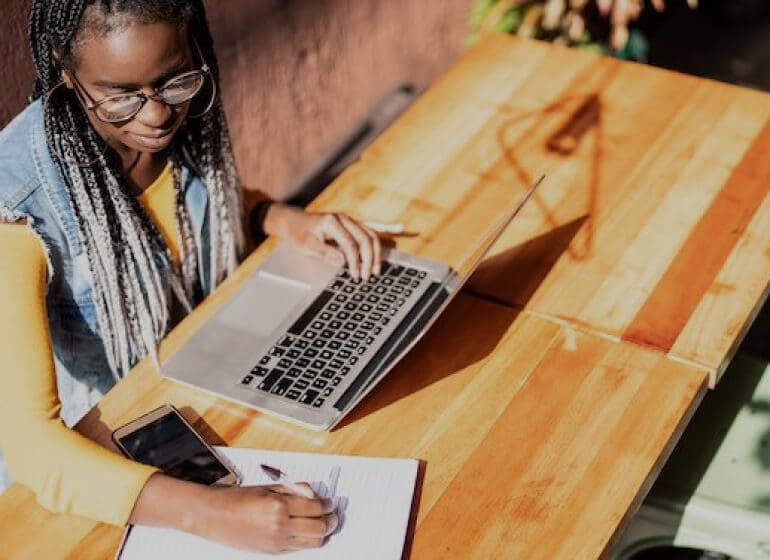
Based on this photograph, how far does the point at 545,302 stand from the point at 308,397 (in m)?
0.49

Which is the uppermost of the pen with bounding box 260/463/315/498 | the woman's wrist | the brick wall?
the woman's wrist

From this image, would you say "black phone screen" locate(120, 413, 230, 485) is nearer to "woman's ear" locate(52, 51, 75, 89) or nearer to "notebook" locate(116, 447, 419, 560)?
"notebook" locate(116, 447, 419, 560)

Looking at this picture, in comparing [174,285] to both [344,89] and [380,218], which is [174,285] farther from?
[344,89]

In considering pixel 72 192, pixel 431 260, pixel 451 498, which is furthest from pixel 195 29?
pixel 451 498

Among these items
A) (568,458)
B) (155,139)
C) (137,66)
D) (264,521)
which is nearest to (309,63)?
(155,139)

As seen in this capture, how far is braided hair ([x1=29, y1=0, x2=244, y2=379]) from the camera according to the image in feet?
6.52

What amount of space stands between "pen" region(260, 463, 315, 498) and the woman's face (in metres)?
0.60

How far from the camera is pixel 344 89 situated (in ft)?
13.9

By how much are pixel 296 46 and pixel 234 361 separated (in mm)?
2029

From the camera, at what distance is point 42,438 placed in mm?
1869

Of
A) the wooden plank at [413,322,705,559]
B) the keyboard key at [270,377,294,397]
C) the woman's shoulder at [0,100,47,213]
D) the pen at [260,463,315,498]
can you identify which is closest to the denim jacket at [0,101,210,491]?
the woman's shoulder at [0,100,47,213]

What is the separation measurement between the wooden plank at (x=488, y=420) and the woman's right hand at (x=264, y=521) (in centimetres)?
15

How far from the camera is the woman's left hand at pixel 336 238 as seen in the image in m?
2.27

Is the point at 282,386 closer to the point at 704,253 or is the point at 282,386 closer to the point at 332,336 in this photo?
the point at 332,336
